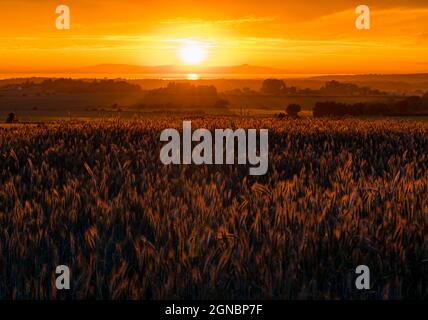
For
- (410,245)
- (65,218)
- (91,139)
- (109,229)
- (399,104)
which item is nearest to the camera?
(410,245)

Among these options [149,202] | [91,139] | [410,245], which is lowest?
[410,245]

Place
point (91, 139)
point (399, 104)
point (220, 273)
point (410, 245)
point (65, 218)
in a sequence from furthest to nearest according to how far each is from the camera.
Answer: point (399, 104) → point (91, 139) → point (65, 218) → point (410, 245) → point (220, 273)

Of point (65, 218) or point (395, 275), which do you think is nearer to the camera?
point (395, 275)

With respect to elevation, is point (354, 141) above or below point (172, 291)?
above

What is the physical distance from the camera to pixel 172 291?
3.53m

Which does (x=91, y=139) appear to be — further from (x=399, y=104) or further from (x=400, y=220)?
(x=399, y=104)

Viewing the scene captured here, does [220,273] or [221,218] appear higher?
[221,218]

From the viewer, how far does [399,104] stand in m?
50.1

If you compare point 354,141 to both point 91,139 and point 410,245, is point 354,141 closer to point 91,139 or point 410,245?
point 91,139
